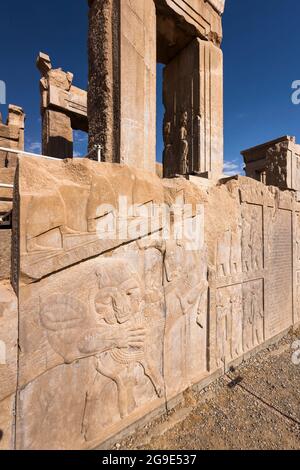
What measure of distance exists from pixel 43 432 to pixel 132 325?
0.86 meters

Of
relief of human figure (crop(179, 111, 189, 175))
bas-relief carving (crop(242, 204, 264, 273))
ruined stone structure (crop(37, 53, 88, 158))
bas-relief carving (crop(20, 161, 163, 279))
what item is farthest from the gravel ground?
ruined stone structure (crop(37, 53, 88, 158))

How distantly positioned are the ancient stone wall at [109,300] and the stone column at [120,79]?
3.24 ft

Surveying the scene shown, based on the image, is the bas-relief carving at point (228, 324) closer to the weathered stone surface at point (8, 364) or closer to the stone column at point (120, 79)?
the stone column at point (120, 79)

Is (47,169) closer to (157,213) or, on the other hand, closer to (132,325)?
(157,213)

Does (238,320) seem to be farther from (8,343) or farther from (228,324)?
(8,343)

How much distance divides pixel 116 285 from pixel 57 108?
6894 millimetres

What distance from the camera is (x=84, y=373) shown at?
66.6 inches

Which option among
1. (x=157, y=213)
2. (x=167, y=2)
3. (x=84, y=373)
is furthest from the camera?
(x=167, y=2)

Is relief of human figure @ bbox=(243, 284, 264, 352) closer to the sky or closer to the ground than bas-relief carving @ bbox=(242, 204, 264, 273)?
closer to the ground

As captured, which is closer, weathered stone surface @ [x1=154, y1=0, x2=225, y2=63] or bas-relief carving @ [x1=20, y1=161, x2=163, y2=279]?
bas-relief carving @ [x1=20, y1=161, x2=163, y2=279]

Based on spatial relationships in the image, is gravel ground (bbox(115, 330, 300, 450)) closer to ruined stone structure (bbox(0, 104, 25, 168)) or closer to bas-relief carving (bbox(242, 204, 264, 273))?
bas-relief carving (bbox(242, 204, 264, 273))

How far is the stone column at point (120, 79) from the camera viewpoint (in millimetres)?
2848

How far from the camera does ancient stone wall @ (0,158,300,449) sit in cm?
146

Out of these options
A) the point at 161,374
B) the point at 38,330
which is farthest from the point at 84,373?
the point at 161,374
